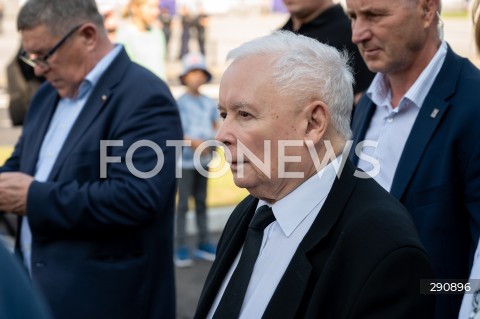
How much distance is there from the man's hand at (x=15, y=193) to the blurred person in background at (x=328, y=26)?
1.73m

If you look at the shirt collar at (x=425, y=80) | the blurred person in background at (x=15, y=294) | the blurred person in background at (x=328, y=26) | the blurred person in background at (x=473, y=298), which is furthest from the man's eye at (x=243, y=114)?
the blurred person in background at (x=328, y=26)

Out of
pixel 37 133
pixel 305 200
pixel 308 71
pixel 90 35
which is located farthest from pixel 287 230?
pixel 37 133

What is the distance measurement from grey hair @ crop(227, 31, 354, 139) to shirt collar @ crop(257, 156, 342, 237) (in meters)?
0.16

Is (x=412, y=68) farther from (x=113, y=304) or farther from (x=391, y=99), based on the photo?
(x=113, y=304)

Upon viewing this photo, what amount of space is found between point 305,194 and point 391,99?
4.15ft

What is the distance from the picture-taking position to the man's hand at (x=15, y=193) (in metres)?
3.71

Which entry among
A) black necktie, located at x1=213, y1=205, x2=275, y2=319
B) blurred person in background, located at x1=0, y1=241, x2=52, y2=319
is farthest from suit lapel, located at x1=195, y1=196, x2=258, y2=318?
blurred person in background, located at x1=0, y1=241, x2=52, y2=319

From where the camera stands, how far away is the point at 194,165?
24.5 ft

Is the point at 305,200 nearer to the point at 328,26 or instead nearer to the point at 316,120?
the point at 316,120

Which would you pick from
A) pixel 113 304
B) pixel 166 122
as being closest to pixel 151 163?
pixel 166 122

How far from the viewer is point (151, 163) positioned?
3754mm

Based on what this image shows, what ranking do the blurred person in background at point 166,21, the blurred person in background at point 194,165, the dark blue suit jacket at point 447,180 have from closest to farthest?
the dark blue suit jacket at point 447,180 < the blurred person in background at point 194,165 < the blurred person in background at point 166,21

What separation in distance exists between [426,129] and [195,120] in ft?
14.8

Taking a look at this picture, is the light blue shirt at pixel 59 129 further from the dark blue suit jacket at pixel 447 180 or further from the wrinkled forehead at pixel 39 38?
the dark blue suit jacket at pixel 447 180
